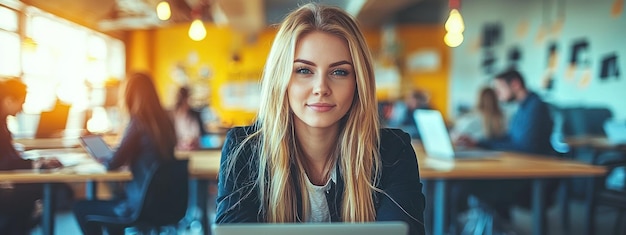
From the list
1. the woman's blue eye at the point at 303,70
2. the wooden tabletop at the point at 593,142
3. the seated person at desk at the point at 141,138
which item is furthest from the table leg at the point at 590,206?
the woman's blue eye at the point at 303,70

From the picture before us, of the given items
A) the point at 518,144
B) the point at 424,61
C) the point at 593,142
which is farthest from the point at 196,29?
the point at 424,61

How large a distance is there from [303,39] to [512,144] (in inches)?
124

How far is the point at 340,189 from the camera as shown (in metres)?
1.45

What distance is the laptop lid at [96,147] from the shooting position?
210 cm

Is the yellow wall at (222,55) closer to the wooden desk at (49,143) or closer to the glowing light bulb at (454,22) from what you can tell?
the glowing light bulb at (454,22)

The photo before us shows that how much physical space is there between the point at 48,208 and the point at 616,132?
5.12m

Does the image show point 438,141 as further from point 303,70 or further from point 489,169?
point 303,70

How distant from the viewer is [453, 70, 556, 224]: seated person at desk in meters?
3.59

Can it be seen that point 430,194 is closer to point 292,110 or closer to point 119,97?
point 119,97

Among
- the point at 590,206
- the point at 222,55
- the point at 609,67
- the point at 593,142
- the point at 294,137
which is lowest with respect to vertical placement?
the point at 590,206

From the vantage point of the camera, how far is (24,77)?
1.38 metres

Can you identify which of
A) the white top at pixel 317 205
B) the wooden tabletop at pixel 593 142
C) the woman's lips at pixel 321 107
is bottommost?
the wooden tabletop at pixel 593 142

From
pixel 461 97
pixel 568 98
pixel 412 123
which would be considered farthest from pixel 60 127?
pixel 461 97

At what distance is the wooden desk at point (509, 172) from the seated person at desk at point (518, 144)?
0.26 meters
